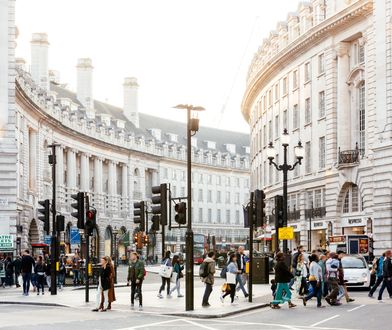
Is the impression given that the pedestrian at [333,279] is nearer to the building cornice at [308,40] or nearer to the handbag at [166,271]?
the handbag at [166,271]

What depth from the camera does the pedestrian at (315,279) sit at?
33656 mm

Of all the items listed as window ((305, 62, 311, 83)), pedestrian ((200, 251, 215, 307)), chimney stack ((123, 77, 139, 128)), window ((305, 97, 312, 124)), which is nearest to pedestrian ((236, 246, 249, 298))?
pedestrian ((200, 251, 215, 307))

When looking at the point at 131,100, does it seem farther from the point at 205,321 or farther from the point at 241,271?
the point at 205,321

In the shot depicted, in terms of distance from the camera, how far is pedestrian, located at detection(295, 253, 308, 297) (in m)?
37.4


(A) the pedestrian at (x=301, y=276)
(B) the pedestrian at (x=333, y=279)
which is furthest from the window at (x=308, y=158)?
(B) the pedestrian at (x=333, y=279)


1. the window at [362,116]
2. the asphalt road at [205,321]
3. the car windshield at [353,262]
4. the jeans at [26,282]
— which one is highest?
the window at [362,116]

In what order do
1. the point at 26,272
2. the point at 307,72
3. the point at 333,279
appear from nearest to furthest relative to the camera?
the point at 333,279, the point at 26,272, the point at 307,72

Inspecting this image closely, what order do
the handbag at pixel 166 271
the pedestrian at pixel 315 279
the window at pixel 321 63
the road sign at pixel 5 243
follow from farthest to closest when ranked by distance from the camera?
the window at pixel 321 63, the road sign at pixel 5 243, the handbag at pixel 166 271, the pedestrian at pixel 315 279

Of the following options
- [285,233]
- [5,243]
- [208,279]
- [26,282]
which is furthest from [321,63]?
[208,279]

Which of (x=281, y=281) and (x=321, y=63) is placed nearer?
(x=281, y=281)

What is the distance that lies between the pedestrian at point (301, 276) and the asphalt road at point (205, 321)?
3622 millimetres

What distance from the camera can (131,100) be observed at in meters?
147

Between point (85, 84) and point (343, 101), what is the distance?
216ft

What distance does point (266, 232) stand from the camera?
85688mm
